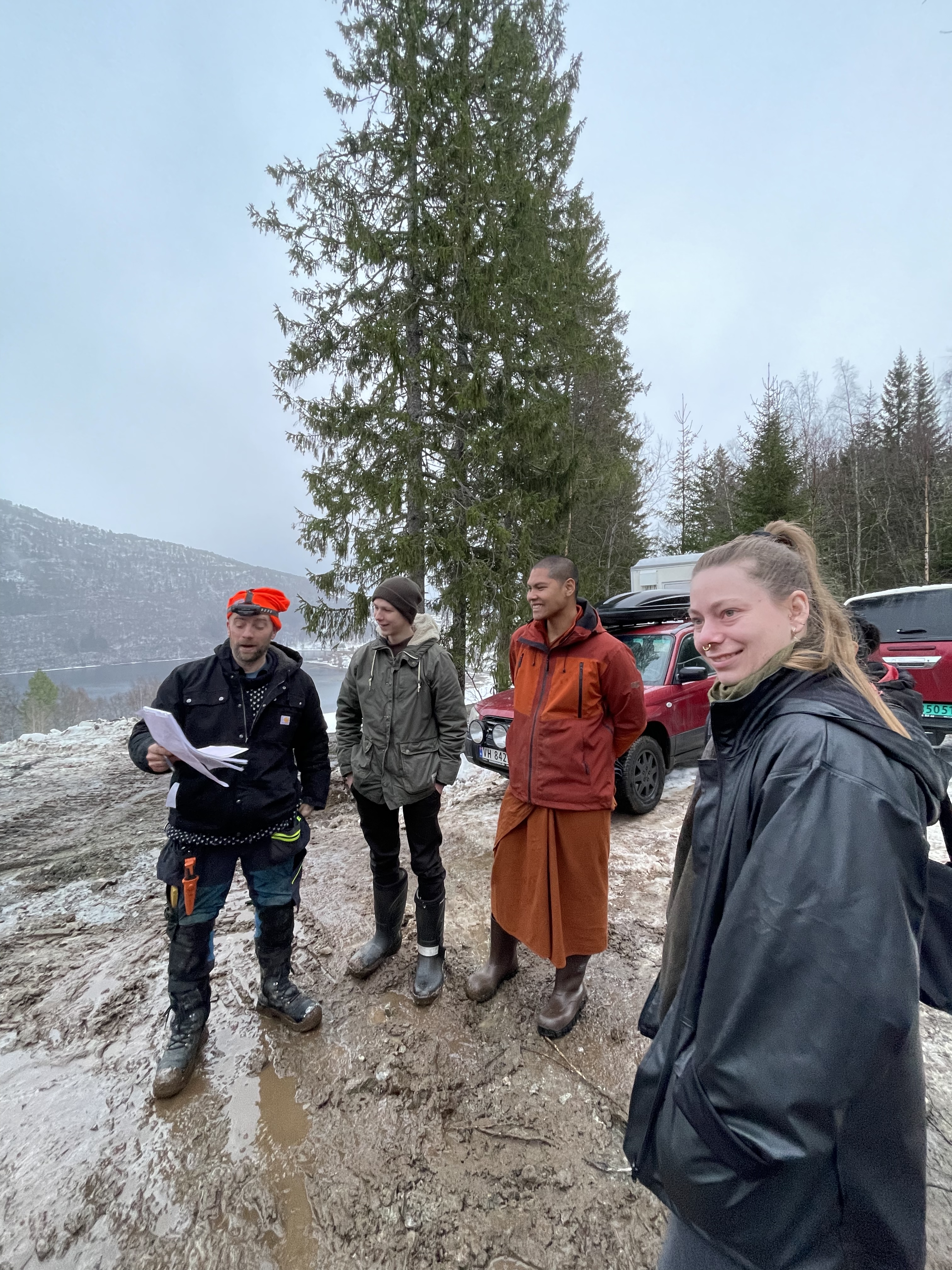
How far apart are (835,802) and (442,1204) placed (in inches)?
79.8

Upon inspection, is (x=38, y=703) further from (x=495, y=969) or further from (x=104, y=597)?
(x=104, y=597)

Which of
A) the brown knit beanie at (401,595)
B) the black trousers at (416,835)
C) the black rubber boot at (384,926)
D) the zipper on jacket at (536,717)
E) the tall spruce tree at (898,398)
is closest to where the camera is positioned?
the zipper on jacket at (536,717)

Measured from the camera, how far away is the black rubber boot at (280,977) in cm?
259

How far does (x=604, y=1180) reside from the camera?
1.87 m

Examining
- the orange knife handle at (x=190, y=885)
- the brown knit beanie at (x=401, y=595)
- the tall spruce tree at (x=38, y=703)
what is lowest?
the tall spruce tree at (x=38, y=703)

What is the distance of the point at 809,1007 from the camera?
800 millimetres

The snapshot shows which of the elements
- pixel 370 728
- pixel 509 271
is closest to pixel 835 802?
pixel 370 728

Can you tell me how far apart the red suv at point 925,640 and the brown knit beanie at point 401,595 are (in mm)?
5355

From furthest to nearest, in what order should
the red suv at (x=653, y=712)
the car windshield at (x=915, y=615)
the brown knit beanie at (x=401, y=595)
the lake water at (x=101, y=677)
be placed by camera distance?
the lake water at (x=101, y=677)
the car windshield at (x=915, y=615)
the red suv at (x=653, y=712)
the brown knit beanie at (x=401, y=595)

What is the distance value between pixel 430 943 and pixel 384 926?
34 cm

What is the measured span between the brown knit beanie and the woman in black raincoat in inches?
79.1

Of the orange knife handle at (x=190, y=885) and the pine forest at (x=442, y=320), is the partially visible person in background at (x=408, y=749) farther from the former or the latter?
the pine forest at (x=442, y=320)

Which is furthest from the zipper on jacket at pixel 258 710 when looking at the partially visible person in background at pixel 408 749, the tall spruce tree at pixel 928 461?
the tall spruce tree at pixel 928 461

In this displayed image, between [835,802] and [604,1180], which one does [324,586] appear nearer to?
[604,1180]
